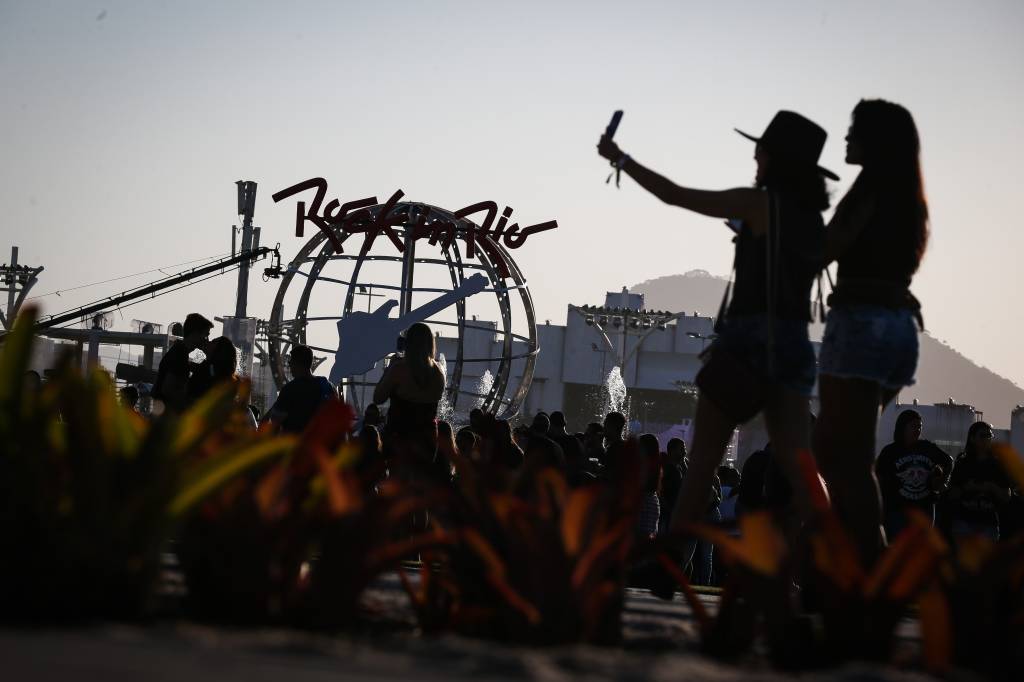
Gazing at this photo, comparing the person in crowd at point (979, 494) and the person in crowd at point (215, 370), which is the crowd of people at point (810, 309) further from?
the person in crowd at point (979, 494)

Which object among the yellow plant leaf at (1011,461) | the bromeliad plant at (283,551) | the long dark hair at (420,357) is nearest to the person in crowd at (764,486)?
the long dark hair at (420,357)

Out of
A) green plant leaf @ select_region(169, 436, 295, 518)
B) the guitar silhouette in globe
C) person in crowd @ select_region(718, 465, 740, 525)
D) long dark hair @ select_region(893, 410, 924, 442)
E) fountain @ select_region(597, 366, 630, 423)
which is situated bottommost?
person in crowd @ select_region(718, 465, 740, 525)

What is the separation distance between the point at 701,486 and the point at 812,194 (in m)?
0.99

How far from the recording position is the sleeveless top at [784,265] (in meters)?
4.32

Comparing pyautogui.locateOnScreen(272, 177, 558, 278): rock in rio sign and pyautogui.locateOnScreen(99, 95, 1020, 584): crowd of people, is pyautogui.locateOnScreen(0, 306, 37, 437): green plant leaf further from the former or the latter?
pyautogui.locateOnScreen(272, 177, 558, 278): rock in rio sign

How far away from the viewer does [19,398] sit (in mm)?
2664

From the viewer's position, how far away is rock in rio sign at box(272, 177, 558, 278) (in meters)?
26.7

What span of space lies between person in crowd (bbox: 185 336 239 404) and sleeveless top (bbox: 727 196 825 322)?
13.6 feet

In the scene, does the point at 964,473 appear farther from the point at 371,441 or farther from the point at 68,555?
the point at 68,555

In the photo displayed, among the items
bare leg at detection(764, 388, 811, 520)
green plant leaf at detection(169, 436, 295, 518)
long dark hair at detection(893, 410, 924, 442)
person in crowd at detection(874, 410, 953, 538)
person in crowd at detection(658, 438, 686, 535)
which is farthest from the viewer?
person in crowd at detection(658, 438, 686, 535)

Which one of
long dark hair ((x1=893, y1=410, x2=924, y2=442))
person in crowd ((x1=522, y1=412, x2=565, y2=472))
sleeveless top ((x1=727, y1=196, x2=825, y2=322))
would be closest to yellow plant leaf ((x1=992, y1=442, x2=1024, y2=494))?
person in crowd ((x1=522, y1=412, x2=565, y2=472))

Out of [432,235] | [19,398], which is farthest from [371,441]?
[432,235]

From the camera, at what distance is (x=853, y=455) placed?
167 inches

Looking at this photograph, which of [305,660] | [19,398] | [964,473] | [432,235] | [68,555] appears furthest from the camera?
[432,235]
